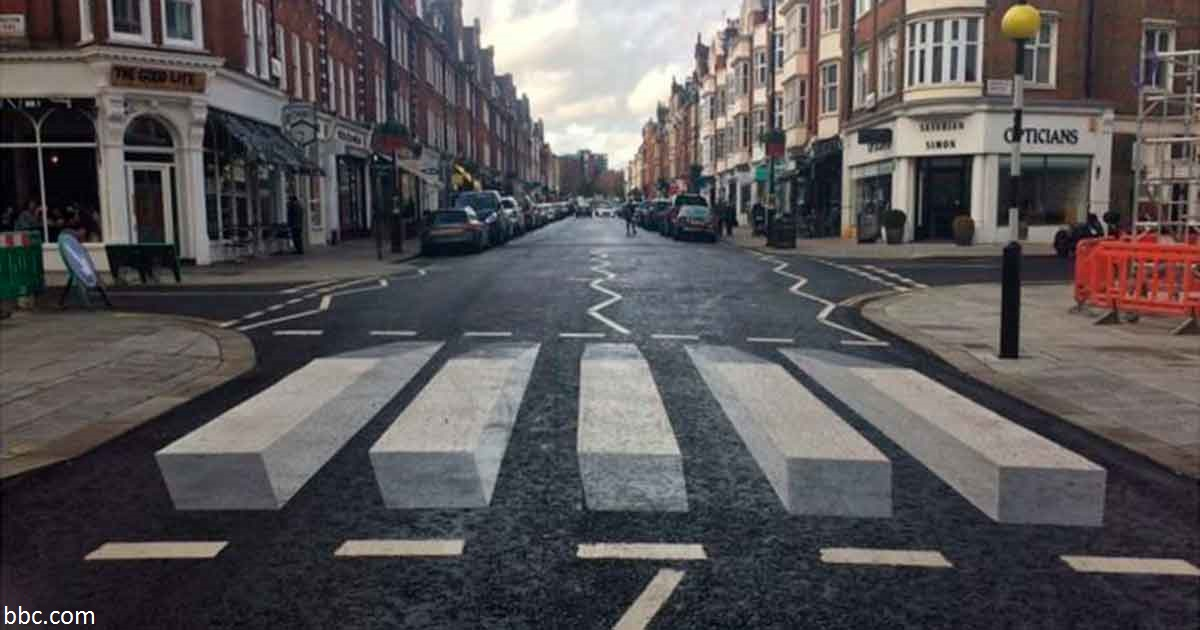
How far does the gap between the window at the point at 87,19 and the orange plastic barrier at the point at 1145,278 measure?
836 inches

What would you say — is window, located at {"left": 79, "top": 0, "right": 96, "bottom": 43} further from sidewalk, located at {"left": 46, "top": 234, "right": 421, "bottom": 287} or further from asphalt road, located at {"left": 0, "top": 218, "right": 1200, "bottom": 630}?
asphalt road, located at {"left": 0, "top": 218, "right": 1200, "bottom": 630}

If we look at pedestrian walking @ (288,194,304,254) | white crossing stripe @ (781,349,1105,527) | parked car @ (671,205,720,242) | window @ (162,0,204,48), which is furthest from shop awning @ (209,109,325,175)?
white crossing stripe @ (781,349,1105,527)

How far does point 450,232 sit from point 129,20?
10.2 m

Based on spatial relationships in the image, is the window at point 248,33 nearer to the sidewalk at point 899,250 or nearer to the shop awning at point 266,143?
the shop awning at point 266,143

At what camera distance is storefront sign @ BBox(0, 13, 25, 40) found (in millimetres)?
21812

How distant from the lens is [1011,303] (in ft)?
31.0

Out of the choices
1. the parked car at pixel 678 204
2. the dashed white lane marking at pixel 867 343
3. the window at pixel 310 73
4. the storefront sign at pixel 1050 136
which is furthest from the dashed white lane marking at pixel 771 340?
the parked car at pixel 678 204

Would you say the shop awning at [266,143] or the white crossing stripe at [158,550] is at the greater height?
the shop awning at [266,143]

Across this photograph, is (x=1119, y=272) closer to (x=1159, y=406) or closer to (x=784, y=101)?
(x=1159, y=406)

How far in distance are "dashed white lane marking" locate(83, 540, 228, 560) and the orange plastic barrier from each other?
11.5 meters

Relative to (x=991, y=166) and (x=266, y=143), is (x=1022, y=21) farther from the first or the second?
(x=991, y=166)

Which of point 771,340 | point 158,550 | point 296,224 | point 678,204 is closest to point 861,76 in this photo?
point 678,204

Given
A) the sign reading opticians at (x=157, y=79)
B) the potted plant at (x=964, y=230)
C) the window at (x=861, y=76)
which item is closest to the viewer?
the sign reading opticians at (x=157, y=79)

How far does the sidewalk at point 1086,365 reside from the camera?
22.3 ft
